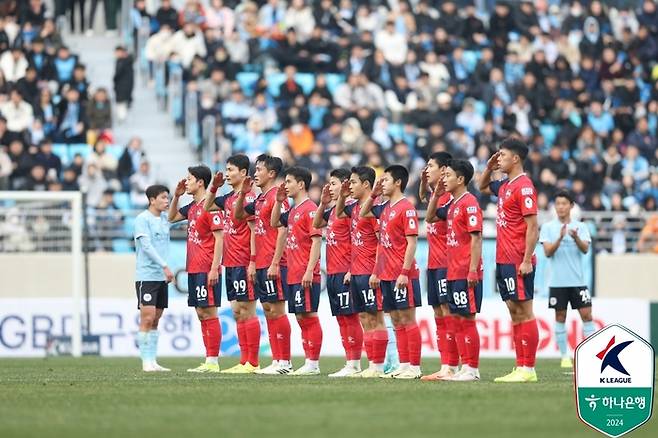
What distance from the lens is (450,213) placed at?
16203 millimetres

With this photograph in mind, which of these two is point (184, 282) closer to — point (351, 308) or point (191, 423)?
point (351, 308)

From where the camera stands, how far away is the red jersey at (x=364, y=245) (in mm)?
17172

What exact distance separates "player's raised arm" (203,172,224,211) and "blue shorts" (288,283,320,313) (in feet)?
4.86

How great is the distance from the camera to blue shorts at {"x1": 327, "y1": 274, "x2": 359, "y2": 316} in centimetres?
1739

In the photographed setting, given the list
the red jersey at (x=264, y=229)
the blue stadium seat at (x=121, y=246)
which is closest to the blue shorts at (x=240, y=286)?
the red jersey at (x=264, y=229)

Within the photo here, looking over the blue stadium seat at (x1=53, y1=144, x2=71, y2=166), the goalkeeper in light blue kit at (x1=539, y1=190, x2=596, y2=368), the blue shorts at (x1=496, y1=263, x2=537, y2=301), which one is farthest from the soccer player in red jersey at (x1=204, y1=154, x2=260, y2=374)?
the blue stadium seat at (x1=53, y1=144, x2=71, y2=166)

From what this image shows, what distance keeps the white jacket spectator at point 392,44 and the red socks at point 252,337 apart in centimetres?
1609

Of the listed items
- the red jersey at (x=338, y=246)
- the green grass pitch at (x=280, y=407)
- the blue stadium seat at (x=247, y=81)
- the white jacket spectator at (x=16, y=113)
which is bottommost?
the green grass pitch at (x=280, y=407)

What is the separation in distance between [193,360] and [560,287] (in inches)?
231

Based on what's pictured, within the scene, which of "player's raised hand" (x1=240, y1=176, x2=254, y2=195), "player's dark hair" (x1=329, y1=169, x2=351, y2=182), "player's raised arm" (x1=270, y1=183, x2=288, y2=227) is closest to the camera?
"player's dark hair" (x1=329, y1=169, x2=351, y2=182)

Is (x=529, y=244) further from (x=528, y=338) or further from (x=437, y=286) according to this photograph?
(x=437, y=286)

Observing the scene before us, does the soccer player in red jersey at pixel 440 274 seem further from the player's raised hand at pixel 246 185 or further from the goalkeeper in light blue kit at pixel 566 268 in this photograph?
the goalkeeper in light blue kit at pixel 566 268

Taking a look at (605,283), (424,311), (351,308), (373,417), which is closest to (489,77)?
(605,283)

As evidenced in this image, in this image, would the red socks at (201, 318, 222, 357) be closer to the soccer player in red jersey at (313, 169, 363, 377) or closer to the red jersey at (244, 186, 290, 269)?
the red jersey at (244, 186, 290, 269)
